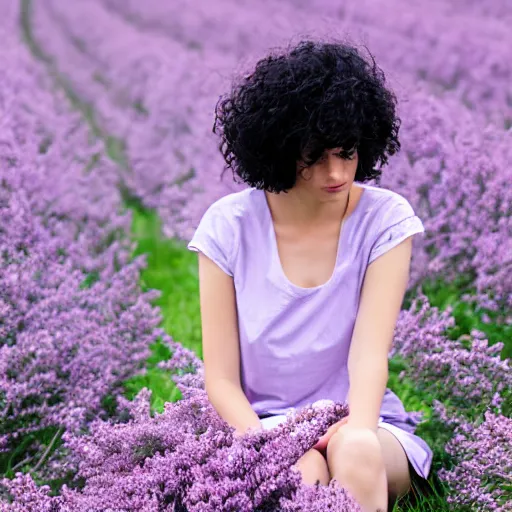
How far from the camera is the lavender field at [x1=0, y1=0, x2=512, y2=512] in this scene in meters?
2.37

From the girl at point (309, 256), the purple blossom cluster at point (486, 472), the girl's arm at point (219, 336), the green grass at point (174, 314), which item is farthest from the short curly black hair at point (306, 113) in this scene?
the green grass at point (174, 314)

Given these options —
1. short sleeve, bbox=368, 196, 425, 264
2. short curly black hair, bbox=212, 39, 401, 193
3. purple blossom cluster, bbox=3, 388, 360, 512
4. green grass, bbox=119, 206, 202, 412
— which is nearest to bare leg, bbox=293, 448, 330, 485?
purple blossom cluster, bbox=3, 388, 360, 512

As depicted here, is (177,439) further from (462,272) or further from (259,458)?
(462,272)

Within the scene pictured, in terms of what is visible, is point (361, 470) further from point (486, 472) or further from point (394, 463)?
point (486, 472)

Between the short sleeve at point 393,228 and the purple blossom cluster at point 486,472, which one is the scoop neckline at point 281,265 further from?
the purple blossom cluster at point 486,472

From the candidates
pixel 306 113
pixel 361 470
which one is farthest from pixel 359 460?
pixel 306 113

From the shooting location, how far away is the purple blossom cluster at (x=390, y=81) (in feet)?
12.8

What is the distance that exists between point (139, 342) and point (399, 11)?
16.8 ft

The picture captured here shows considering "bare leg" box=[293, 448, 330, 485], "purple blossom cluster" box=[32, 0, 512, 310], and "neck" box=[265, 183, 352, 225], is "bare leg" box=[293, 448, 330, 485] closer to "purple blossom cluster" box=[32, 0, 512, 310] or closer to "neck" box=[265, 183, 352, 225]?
"neck" box=[265, 183, 352, 225]

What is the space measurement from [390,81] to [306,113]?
0.55m

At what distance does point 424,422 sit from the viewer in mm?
3078

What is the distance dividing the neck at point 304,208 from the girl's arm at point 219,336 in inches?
9.4

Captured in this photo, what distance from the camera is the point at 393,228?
2.58 meters

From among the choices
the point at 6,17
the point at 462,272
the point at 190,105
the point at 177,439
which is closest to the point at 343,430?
the point at 177,439
